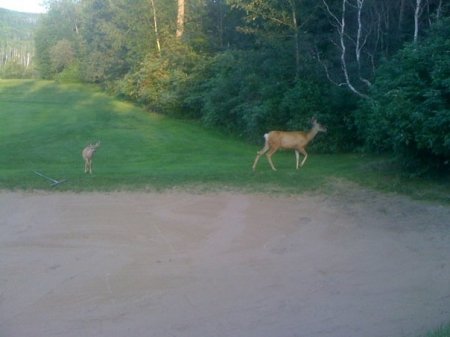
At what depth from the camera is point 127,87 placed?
4762 cm

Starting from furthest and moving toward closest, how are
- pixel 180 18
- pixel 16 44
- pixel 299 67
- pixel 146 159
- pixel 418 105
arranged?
pixel 16 44 < pixel 180 18 < pixel 299 67 < pixel 146 159 < pixel 418 105

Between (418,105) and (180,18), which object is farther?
(180,18)

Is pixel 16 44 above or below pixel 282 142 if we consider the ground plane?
below

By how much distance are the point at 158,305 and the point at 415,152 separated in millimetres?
10081

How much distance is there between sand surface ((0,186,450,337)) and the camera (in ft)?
36.3

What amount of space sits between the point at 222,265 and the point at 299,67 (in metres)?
16.9

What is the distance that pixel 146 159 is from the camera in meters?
27.0

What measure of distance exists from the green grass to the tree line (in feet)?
3.28

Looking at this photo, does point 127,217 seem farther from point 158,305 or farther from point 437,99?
point 437,99

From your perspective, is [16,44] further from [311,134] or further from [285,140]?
[285,140]

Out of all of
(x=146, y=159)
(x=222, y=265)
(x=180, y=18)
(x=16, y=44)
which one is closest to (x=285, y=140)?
(x=146, y=159)

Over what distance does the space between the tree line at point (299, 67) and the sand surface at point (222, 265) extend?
247 centimetres

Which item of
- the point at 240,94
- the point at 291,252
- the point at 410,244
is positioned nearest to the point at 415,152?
the point at 410,244

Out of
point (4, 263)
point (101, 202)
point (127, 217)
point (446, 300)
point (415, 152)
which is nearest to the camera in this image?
point (446, 300)
